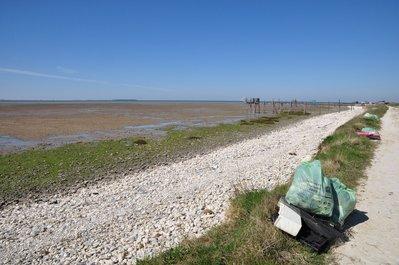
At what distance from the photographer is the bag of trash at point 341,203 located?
24.9ft

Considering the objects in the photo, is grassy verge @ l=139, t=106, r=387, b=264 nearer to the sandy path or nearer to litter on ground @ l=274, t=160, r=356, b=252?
litter on ground @ l=274, t=160, r=356, b=252

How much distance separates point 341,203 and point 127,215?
6.05 m

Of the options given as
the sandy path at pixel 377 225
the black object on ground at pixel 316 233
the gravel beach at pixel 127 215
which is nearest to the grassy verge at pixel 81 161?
the gravel beach at pixel 127 215

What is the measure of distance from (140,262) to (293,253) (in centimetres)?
296

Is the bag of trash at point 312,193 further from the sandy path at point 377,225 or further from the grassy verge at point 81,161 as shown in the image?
the grassy verge at point 81,161

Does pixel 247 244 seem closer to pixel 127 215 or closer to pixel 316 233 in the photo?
pixel 316 233

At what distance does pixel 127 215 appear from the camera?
10492mm

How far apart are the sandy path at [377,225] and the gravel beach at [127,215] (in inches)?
130

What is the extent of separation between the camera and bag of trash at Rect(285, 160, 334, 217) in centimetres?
736

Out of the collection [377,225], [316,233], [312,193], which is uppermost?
[312,193]

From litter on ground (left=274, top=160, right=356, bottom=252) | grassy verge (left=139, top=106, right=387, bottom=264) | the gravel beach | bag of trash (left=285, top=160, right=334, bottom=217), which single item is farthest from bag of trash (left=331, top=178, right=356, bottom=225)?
the gravel beach

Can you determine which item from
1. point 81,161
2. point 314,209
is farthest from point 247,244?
point 81,161

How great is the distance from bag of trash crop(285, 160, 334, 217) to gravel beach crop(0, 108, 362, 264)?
256 cm

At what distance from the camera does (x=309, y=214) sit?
7.35 meters
